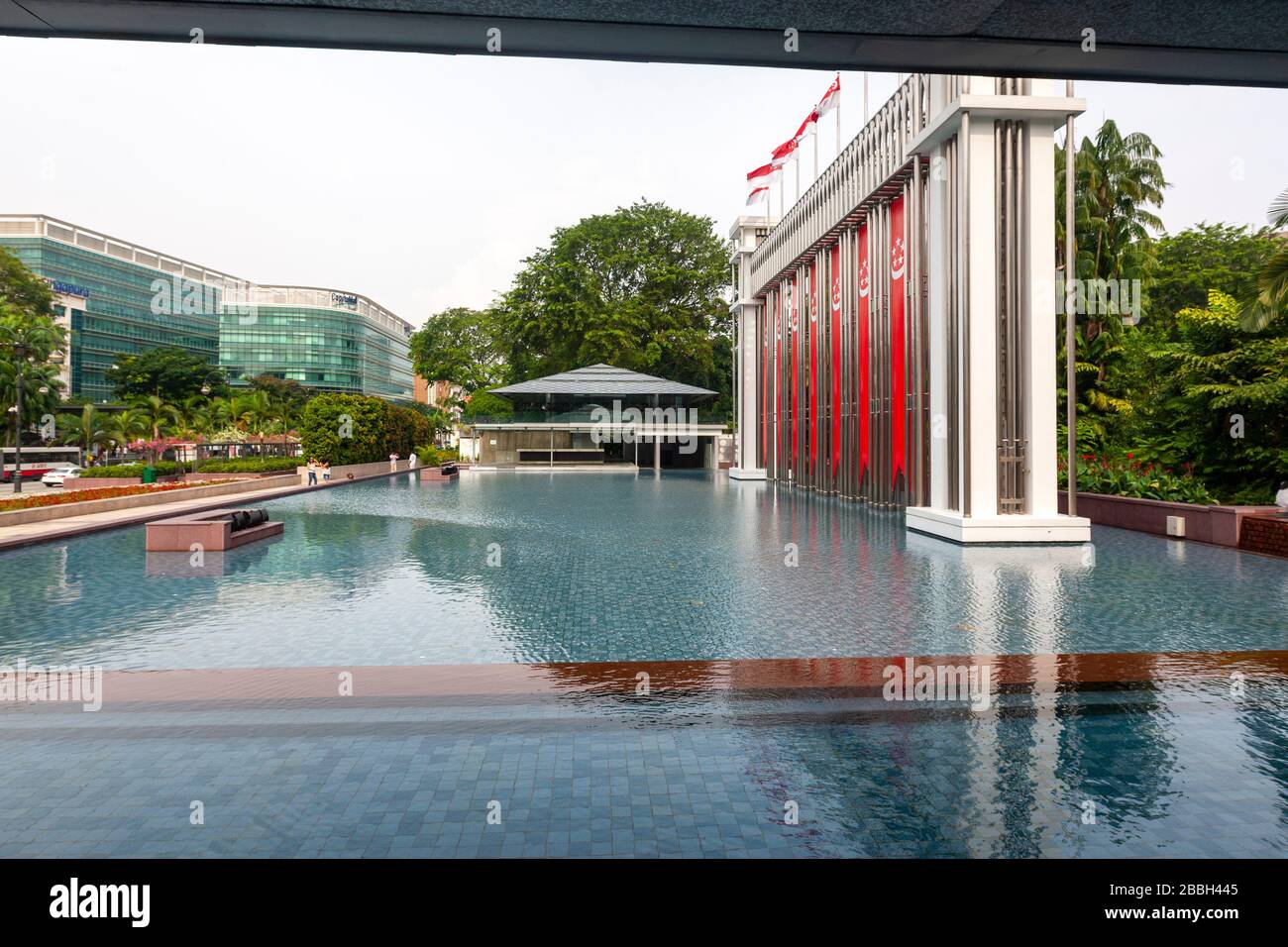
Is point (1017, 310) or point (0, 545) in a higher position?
point (1017, 310)

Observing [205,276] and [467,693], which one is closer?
[467,693]

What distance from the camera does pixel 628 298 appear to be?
55562 mm

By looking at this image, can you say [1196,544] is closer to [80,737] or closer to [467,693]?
[467,693]

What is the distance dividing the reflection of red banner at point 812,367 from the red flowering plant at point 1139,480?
8.36 metres

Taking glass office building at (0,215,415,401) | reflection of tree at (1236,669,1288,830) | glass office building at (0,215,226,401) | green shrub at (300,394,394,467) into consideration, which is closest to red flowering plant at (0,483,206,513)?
green shrub at (300,394,394,467)

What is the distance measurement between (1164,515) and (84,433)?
59.8 m

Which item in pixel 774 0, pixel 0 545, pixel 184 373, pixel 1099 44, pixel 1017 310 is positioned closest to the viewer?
pixel 774 0

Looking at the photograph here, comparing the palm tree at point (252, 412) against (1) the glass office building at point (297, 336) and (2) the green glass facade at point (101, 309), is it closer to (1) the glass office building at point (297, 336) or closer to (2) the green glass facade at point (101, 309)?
(2) the green glass facade at point (101, 309)

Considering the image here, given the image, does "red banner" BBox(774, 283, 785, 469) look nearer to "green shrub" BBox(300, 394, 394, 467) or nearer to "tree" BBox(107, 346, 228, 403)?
"green shrub" BBox(300, 394, 394, 467)

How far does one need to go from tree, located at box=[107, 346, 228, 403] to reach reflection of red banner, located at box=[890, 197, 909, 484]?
67.2 meters

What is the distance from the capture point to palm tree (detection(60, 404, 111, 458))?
53938 millimetres
